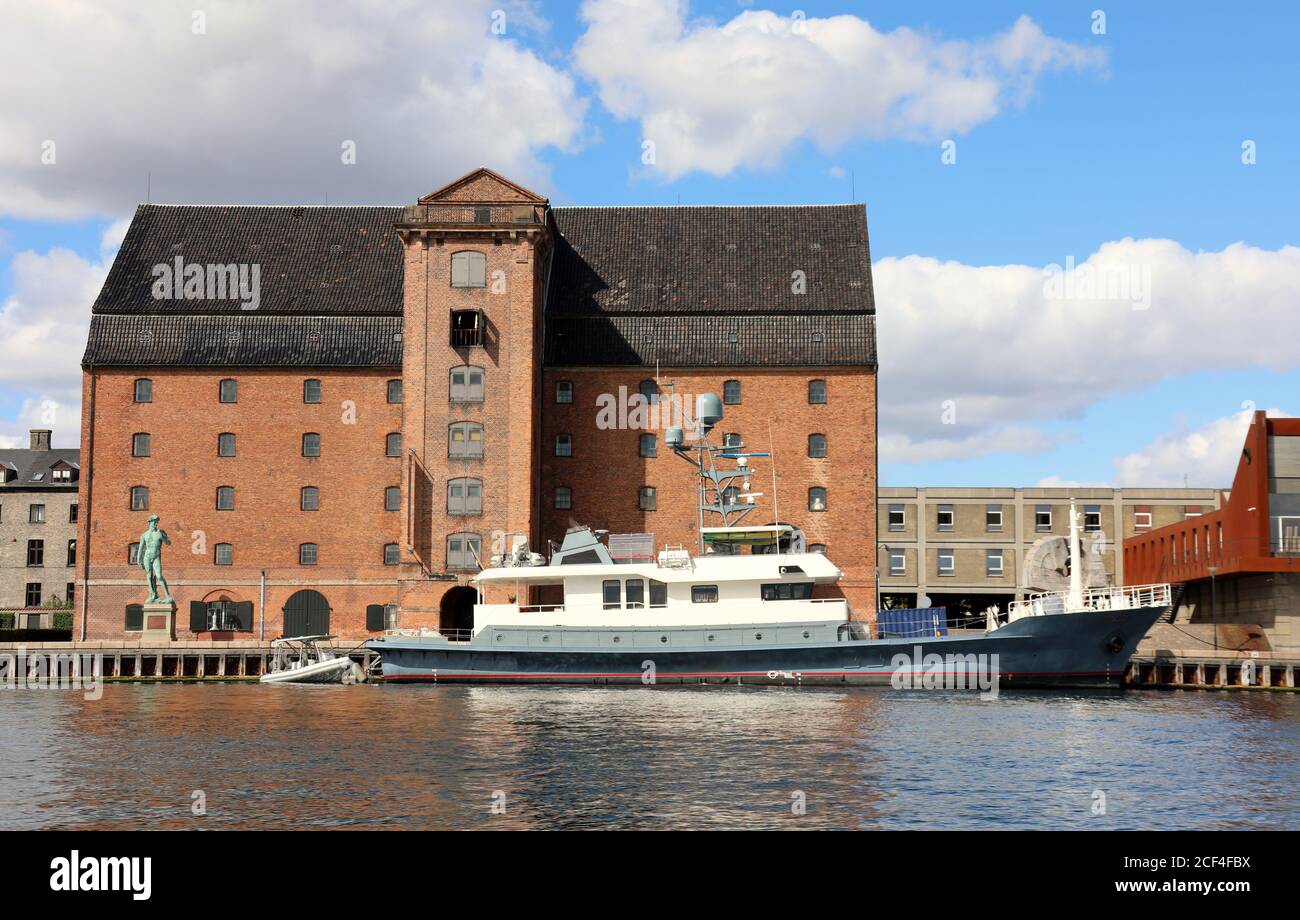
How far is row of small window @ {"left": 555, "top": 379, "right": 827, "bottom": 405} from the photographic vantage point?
59719 mm

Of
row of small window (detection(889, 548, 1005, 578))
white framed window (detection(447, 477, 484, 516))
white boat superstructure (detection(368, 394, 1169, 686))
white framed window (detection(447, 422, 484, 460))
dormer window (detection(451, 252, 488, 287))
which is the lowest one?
white boat superstructure (detection(368, 394, 1169, 686))

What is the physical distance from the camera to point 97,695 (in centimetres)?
4347

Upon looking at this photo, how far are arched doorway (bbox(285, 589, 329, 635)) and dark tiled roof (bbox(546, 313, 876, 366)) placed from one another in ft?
Answer: 49.3

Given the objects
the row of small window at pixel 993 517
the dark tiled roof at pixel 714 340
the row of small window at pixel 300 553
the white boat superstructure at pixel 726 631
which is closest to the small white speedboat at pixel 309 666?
the white boat superstructure at pixel 726 631

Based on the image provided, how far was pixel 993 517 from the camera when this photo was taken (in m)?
87.7

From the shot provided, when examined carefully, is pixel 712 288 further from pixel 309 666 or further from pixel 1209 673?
pixel 1209 673

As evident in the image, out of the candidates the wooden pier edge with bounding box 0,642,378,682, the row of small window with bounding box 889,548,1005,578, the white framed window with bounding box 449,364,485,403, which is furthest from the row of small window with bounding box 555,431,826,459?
the row of small window with bounding box 889,548,1005,578

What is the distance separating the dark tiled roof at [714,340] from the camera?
5991 centimetres

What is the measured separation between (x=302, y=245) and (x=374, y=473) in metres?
12.6

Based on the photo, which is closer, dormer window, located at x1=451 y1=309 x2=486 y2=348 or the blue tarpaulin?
the blue tarpaulin

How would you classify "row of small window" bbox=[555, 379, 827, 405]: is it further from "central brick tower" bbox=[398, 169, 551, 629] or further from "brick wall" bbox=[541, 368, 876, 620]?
"central brick tower" bbox=[398, 169, 551, 629]

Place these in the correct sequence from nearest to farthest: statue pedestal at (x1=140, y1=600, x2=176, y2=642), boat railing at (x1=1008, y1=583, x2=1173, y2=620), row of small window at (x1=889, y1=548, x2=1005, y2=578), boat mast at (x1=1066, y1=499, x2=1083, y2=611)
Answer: boat railing at (x1=1008, y1=583, x2=1173, y2=620)
boat mast at (x1=1066, y1=499, x2=1083, y2=611)
statue pedestal at (x1=140, y1=600, x2=176, y2=642)
row of small window at (x1=889, y1=548, x2=1005, y2=578)
